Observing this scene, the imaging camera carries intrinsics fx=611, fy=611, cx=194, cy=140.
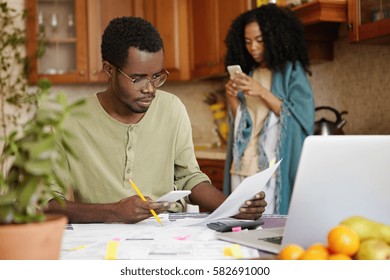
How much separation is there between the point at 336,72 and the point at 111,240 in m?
2.12

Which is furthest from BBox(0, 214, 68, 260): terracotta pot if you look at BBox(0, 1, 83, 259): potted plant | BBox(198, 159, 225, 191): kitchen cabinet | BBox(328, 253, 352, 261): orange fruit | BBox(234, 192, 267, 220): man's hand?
BBox(198, 159, 225, 191): kitchen cabinet

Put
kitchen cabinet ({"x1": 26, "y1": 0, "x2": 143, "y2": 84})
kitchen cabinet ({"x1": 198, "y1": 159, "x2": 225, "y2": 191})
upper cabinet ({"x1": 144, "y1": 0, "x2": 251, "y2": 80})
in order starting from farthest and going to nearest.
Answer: kitchen cabinet ({"x1": 26, "y1": 0, "x2": 143, "y2": 84}), upper cabinet ({"x1": 144, "y1": 0, "x2": 251, "y2": 80}), kitchen cabinet ({"x1": 198, "y1": 159, "x2": 225, "y2": 191})

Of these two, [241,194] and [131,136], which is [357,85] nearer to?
[131,136]

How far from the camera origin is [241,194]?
1.28m

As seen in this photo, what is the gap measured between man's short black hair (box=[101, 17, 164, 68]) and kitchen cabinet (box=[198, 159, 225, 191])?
1726mm

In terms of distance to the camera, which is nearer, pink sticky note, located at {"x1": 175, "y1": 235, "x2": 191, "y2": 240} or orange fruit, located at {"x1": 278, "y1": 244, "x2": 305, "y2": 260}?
orange fruit, located at {"x1": 278, "y1": 244, "x2": 305, "y2": 260}

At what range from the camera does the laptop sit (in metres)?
0.92

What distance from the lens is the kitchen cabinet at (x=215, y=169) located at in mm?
3328

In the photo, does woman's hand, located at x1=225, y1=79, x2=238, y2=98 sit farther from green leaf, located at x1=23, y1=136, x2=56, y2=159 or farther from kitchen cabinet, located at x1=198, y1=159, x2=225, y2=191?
green leaf, located at x1=23, y1=136, x2=56, y2=159

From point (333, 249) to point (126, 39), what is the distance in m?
0.93

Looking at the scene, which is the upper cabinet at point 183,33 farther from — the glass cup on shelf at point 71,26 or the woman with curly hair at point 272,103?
the woman with curly hair at point 272,103
